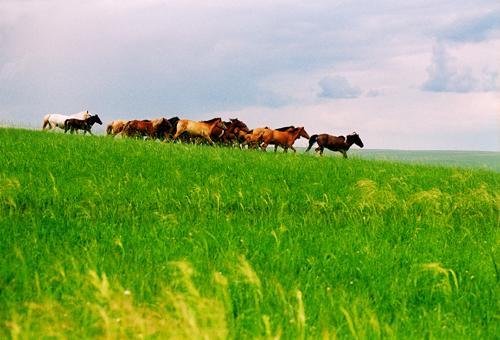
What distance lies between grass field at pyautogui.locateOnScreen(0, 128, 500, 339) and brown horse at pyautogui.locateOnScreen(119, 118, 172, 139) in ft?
57.7

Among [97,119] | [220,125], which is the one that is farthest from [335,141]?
[97,119]

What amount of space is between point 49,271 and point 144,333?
5.48 feet

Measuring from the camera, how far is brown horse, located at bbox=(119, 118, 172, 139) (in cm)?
2552

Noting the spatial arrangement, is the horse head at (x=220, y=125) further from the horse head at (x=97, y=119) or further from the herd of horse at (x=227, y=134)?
the horse head at (x=97, y=119)

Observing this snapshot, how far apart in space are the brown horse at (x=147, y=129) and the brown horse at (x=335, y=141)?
36.2ft

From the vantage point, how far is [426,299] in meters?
3.23

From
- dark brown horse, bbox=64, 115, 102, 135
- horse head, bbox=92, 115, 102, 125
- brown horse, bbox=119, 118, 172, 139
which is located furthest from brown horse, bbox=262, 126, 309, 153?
dark brown horse, bbox=64, 115, 102, 135

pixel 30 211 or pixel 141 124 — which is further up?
pixel 141 124

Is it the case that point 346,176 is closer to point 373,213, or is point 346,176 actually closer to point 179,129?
point 373,213

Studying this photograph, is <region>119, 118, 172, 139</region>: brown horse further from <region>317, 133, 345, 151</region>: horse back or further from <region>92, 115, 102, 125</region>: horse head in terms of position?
<region>317, 133, 345, 151</region>: horse back

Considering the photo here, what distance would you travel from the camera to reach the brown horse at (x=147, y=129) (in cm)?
2552

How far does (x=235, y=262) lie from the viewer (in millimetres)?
3664

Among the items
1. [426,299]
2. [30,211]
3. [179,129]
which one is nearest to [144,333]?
[426,299]

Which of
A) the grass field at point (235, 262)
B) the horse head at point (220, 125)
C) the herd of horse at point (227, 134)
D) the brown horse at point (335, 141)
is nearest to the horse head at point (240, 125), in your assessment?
the herd of horse at point (227, 134)
